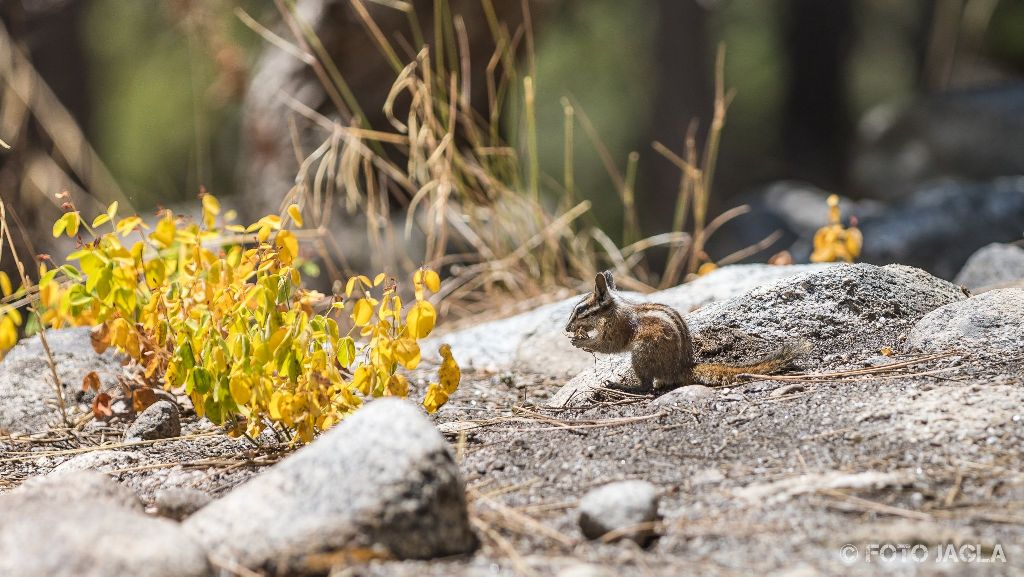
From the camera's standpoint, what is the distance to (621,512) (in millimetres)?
1942

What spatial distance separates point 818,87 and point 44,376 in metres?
10.3

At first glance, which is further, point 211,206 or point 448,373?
point 448,373

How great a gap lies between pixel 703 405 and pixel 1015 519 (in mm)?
941

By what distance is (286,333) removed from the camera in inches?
98.4

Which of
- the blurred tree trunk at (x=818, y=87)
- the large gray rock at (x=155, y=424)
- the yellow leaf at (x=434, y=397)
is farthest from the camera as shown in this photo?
the blurred tree trunk at (x=818, y=87)

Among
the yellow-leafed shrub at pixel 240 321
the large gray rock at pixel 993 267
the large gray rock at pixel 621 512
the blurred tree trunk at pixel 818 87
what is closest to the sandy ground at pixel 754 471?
the large gray rock at pixel 621 512

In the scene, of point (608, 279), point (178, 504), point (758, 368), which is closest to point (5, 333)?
point (178, 504)

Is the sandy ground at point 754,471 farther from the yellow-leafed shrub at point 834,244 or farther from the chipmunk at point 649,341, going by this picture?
the yellow-leafed shrub at point 834,244

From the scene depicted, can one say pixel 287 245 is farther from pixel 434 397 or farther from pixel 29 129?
pixel 29 129

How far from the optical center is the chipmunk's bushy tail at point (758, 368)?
9.69 ft

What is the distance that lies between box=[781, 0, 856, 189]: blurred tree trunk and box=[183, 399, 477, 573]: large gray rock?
414 inches

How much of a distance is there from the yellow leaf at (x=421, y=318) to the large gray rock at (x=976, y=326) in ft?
4.84

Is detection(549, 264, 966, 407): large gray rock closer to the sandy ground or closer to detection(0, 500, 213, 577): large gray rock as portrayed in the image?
the sandy ground

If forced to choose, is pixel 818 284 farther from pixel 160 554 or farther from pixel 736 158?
pixel 736 158
